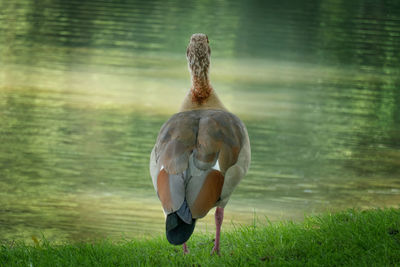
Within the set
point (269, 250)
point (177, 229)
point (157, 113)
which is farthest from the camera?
point (157, 113)

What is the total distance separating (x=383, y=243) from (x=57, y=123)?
10029 mm

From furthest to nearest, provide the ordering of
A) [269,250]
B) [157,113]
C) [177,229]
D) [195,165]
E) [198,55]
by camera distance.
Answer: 1. [157,113]
2. [198,55]
3. [269,250]
4. [195,165]
5. [177,229]

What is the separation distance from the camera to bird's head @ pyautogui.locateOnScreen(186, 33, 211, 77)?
270 inches

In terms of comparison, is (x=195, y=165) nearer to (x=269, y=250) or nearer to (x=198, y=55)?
(x=269, y=250)

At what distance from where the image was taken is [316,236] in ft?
21.4


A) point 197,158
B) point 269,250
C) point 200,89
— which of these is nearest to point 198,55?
point 200,89

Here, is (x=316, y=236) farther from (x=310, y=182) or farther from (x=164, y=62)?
(x=164, y=62)

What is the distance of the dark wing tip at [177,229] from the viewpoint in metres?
5.33

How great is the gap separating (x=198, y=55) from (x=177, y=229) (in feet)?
6.59

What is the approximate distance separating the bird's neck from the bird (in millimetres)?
371

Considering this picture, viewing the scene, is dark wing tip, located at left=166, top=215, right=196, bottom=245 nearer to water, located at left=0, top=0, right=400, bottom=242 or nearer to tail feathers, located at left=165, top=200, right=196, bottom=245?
tail feathers, located at left=165, top=200, right=196, bottom=245

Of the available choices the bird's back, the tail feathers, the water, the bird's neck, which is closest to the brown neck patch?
the bird's neck

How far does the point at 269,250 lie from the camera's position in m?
6.23

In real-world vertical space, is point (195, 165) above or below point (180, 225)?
above
